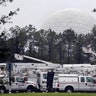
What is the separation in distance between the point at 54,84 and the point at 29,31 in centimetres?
5510

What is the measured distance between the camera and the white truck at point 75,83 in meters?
44.9

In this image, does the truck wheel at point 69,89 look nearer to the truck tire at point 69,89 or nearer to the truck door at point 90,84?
the truck tire at point 69,89

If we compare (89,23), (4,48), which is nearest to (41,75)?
(4,48)

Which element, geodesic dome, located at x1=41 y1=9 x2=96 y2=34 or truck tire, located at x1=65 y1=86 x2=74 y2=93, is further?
geodesic dome, located at x1=41 y1=9 x2=96 y2=34

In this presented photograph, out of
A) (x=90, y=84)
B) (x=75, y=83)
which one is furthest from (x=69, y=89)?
(x=90, y=84)

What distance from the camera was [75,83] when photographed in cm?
4494

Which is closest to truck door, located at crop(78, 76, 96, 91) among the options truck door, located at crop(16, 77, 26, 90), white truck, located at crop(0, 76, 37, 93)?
white truck, located at crop(0, 76, 37, 93)

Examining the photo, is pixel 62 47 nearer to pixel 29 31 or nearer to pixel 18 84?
pixel 29 31

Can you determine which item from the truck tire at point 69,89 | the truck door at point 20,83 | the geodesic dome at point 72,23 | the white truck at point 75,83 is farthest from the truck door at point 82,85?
the geodesic dome at point 72,23

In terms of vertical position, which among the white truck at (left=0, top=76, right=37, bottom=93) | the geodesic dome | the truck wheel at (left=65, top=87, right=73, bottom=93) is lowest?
the truck wheel at (left=65, top=87, right=73, bottom=93)

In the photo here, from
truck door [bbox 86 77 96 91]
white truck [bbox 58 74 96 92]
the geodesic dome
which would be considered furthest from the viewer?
the geodesic dome

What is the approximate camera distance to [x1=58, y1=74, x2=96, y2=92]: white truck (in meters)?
44.9

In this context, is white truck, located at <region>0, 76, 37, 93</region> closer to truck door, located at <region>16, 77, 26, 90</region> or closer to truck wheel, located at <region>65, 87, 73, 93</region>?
truck door, located at <region>16, 77, 26, 90</region>

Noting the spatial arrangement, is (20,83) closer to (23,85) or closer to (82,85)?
(23,85)
